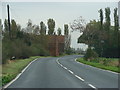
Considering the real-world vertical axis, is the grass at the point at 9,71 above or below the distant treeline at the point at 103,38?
below

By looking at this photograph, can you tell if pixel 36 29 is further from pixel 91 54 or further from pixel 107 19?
pixel 91 54

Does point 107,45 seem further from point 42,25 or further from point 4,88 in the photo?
point 4,88

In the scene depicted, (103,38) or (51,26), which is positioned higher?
(51,26)

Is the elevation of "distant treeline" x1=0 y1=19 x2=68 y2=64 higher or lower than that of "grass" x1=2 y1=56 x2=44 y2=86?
higher

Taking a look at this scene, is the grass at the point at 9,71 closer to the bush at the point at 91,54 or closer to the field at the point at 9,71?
the field at the point at 9,71

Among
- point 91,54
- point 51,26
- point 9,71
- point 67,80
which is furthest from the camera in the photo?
point 51,26

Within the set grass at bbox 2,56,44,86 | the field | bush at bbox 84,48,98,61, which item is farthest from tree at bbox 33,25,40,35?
grass at bbox 2,56,44,86

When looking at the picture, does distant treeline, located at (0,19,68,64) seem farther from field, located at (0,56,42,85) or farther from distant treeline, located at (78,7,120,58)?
field, located at (0,56,42,85)

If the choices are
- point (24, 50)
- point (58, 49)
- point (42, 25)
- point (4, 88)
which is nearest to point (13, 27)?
point (24, 50)

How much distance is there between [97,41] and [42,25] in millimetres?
44824

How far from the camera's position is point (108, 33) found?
79.2m

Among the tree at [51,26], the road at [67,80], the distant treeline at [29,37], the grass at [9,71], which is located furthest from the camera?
the tree at [51,26]

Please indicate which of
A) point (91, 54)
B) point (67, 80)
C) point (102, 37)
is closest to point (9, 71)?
point (67, 80)

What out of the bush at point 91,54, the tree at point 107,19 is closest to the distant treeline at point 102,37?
the tree at point 107,19
